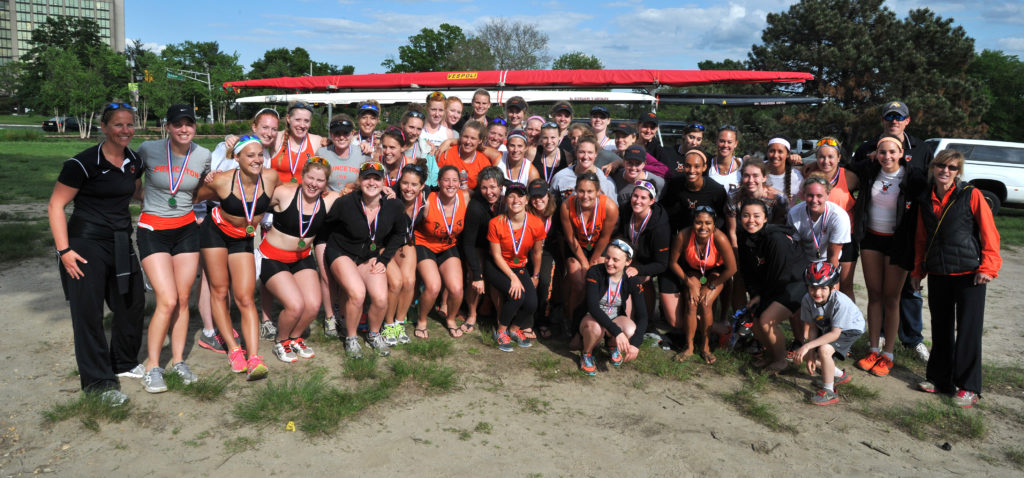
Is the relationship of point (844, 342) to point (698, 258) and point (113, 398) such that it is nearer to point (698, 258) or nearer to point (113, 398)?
point (698, 258)

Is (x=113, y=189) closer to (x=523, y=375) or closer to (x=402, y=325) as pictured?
(x=402, y=325)

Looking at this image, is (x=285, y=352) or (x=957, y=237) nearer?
(x=957, y=237)

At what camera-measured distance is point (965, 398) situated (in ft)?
15.8

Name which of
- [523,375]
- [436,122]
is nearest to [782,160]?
[523,375]

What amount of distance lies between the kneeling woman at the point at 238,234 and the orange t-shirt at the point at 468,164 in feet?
6.48

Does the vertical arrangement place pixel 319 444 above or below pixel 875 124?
below

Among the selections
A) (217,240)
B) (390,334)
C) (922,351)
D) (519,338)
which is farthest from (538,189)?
(922,351)

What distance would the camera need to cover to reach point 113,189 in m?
4.19

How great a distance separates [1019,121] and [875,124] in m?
11.2

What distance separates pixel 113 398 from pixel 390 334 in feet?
Answer: 7.24

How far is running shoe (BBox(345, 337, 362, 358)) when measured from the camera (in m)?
5.25

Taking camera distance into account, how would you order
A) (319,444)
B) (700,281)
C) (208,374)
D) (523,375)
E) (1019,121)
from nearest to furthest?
(319,444) → (208,374) → (523,375) → (700,281) → (1019,121)

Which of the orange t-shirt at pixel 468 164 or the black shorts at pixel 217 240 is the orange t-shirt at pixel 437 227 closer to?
the orange t-shirt at pixel 468 164

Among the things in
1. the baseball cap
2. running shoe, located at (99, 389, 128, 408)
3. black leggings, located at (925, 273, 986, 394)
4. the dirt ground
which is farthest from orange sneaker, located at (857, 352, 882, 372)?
running shoe, located at (99, 389, 128, 408)
